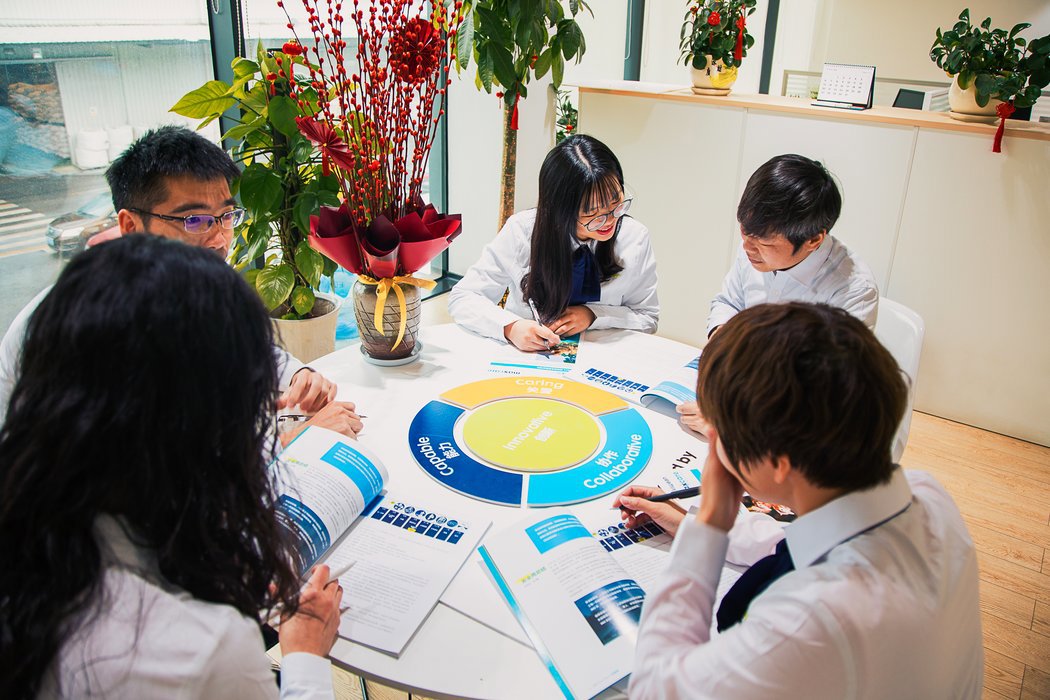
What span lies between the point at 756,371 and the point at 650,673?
40 cm

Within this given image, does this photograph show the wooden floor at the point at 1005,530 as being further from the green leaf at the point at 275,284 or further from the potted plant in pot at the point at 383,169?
the green leaf at the point at 275,284

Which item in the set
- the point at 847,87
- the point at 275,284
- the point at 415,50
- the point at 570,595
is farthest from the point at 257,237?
the point at 847,87

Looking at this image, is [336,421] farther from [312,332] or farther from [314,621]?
[312,332]

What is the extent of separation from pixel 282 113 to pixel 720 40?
6.68 ft

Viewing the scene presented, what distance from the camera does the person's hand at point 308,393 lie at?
65.8 inches

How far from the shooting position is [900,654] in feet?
2.86

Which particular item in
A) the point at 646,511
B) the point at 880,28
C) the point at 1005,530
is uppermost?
the point at 880,28

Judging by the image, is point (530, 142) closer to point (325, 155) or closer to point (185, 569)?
point (325, 155)

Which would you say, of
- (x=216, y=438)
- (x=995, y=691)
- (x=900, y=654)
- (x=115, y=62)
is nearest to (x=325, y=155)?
(x=216, y=438)

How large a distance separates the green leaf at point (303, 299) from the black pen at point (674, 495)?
1.85 metres

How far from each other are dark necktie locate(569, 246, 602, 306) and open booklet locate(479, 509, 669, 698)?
112cm

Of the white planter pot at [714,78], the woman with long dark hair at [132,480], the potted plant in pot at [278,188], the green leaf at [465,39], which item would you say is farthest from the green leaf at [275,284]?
the white planter pot at [714,78]

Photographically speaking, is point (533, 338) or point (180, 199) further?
point (533, 338)

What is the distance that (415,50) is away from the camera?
1.62m
